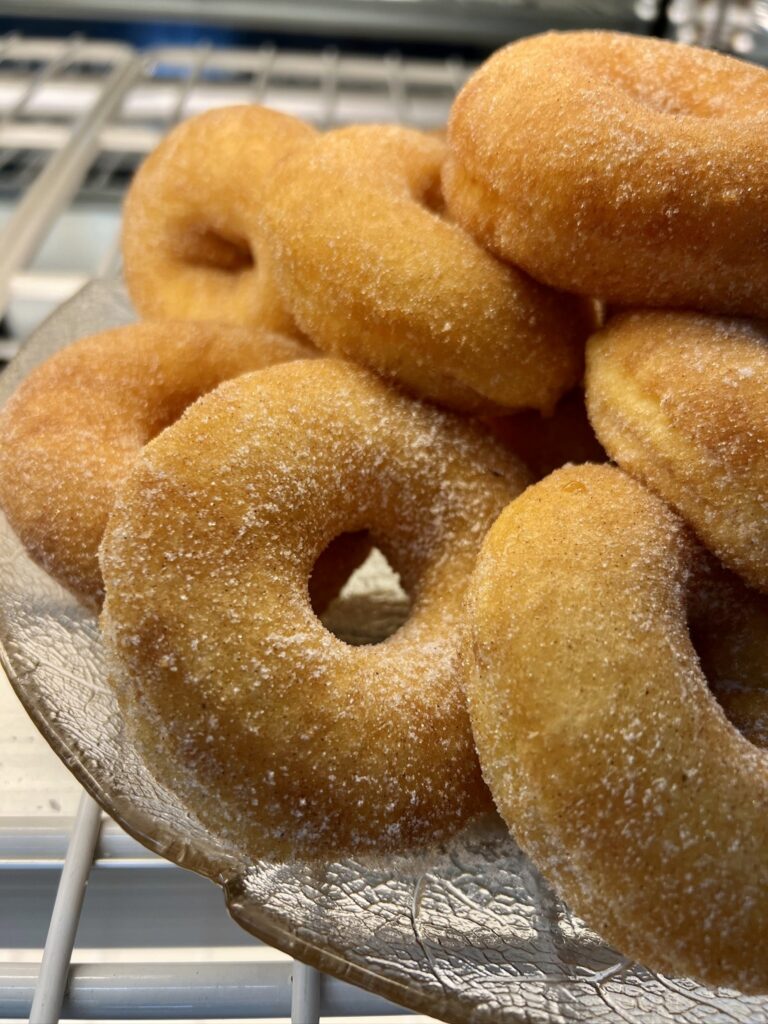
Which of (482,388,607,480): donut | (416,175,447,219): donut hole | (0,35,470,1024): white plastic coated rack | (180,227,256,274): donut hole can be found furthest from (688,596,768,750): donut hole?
(180,227,256,274): donut hole

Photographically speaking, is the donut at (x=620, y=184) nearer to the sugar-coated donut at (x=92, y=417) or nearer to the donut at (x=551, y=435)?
the donut at (x=551, y=435)

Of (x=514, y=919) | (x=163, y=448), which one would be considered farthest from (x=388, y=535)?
(x=514, y=919)

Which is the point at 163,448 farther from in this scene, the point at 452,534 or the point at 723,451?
the point at 723,451

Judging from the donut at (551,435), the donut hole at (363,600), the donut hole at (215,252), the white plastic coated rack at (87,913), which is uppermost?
the donut hole at (215,252)

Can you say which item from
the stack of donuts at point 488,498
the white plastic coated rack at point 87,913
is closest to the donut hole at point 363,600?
the stack of donuts at point 488,498

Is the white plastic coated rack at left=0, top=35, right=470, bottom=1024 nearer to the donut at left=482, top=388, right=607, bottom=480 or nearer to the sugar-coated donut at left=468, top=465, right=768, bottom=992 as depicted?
the sugar-coated donut at left=468, top=465, right=768, bottom=992
